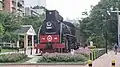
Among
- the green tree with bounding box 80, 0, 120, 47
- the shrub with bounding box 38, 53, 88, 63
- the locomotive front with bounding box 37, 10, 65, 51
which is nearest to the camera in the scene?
the shrub with bounding box 38, 53, 88, 63

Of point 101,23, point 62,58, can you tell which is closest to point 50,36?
point 62,58

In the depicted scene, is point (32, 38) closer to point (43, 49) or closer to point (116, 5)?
point (116, 5)

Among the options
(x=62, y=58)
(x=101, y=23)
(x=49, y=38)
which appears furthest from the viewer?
(x=101, y=23)

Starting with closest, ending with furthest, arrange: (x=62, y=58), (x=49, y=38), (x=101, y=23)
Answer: (x=62, y=58)
(x=49, y=38)
(x=101, y=23)

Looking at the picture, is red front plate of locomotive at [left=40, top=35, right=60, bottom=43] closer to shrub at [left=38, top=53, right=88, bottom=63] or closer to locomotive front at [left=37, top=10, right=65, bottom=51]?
locomotive front at [left=37, top=10, right=65, bottom=51]

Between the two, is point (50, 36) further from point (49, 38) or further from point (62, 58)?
point (62, 58)

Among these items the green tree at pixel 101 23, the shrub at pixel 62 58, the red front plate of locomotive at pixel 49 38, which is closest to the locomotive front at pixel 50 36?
the red front plate of locomotive at pixel 49 38

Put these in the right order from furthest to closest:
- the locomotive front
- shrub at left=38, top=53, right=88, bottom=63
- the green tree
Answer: the green tree, the locomotive front, shrub at left=38, top=53, right=88, bottom=63

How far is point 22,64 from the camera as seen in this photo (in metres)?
20.5

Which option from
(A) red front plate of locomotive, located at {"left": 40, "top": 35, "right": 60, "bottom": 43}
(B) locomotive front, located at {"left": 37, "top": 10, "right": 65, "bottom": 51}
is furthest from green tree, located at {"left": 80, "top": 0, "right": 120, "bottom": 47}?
(A) red front plate of locomotive, located at {"left": 40, "top": 35, "right": 60, "bottom": 43}

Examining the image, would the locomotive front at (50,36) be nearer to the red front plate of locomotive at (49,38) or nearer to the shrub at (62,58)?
the red front plate of locomotive at (49,38)

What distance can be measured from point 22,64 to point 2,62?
2.28 metres

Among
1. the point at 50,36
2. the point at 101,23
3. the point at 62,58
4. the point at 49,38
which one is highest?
the point at 101,23

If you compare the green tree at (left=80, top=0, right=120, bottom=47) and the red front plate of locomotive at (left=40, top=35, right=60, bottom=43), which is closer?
the red front plate of locomotive at (left=40, top=35, right=60, bottom=43)
